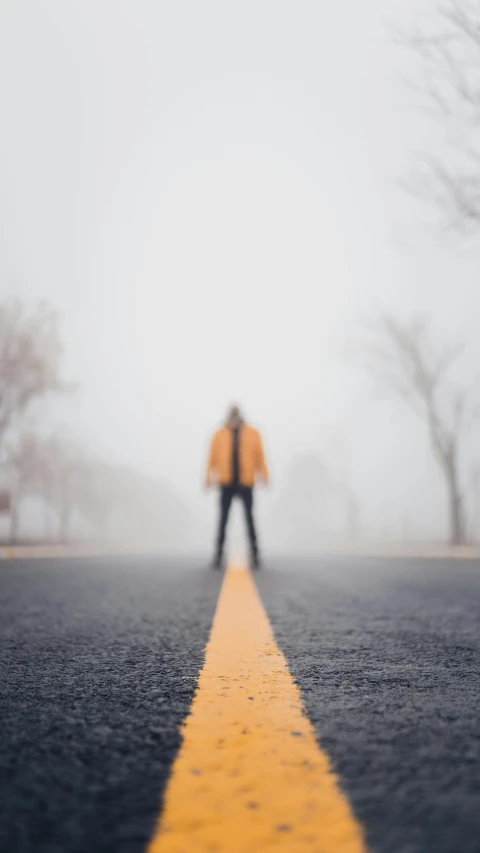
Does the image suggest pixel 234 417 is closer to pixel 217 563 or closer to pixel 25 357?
pixel 217 563

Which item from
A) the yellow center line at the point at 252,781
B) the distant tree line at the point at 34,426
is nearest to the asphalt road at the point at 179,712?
the yellow center line at the point at 252,781

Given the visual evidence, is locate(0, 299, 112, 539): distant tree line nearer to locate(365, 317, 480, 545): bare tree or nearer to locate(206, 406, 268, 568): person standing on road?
locate(206, 406, 268, 568): person standing on road

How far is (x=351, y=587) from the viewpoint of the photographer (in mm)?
4832

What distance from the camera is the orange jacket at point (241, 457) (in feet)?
24.2

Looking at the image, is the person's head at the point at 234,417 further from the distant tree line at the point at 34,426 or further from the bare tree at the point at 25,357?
the bare tree at the point at 25,357

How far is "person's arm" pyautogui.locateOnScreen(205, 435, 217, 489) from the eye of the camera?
7480 millimetres

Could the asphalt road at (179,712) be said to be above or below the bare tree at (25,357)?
below

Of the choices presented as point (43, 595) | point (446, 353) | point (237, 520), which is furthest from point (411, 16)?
point (237, 520)

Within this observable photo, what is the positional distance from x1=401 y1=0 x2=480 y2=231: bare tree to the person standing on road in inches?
157

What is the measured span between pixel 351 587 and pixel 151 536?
72.3 meters

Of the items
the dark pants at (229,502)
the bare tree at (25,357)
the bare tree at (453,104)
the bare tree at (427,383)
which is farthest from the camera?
the bare tree at (427,383)

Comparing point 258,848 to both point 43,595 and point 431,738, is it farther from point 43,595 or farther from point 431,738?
point 43,595

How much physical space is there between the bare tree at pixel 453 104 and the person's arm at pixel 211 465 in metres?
4.36

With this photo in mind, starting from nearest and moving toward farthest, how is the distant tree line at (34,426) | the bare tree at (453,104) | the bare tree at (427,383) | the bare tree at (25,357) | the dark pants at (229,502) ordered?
the bare tree at (453,104), the dark pants at (229,502), the bare tree at (25,357), the distant tree line at (34,426), the bare tree at (427,383)
